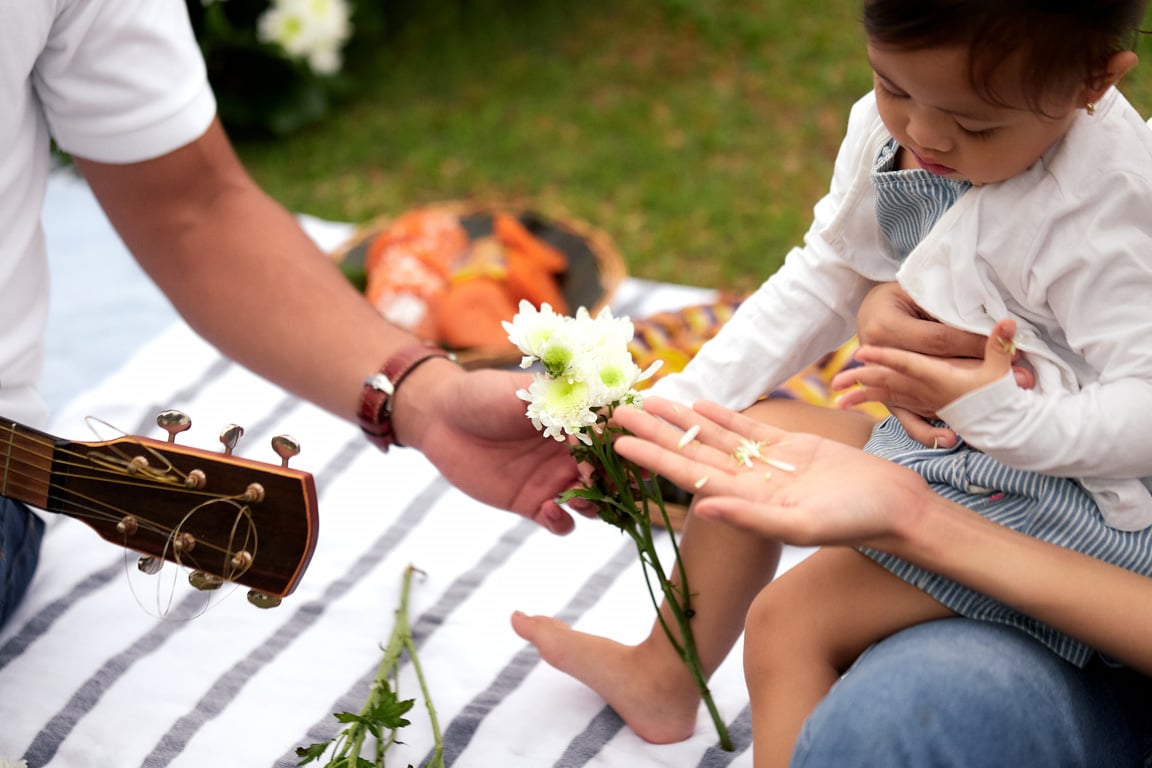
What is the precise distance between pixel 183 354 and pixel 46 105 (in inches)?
36.4

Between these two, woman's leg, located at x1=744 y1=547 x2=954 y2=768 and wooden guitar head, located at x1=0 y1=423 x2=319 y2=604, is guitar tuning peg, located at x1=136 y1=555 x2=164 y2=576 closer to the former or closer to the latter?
wooden guitar head, located at x1=0 y1=423 x2=319 y2=604

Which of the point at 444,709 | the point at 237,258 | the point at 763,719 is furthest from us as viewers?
the point at 237,258

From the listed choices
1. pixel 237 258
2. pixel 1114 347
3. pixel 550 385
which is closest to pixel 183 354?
pixel 237 258

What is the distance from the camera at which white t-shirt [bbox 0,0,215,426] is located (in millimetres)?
1732

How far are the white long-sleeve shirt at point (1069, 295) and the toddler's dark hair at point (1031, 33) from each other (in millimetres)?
107

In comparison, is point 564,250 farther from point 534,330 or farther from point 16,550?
point 534,330

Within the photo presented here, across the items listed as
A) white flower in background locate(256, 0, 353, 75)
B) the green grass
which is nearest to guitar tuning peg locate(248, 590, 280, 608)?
the green grass

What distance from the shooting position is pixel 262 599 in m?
1.39

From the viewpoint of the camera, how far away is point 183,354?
269 cm

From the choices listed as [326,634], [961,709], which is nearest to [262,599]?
[326,634]

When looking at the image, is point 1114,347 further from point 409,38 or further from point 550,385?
point 409,38

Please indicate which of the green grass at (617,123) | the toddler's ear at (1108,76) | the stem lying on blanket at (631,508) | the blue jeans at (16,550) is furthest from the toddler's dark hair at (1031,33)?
the green grass at (617,123)

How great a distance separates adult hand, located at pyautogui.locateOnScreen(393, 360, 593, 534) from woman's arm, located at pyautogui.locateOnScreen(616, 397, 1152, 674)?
43 cm

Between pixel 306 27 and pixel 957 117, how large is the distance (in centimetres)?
308
